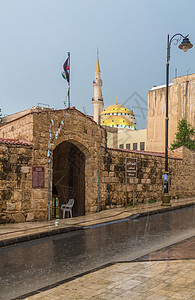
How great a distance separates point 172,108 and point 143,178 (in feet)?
76.7

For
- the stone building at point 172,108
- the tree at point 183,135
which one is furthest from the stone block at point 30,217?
the stone building at point 172,108

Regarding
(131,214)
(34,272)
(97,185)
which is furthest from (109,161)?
(34,272)

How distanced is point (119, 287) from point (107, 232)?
4.92 m

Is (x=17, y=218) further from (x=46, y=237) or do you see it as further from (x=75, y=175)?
(x=75, y=175)

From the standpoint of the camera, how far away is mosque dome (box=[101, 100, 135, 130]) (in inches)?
3111

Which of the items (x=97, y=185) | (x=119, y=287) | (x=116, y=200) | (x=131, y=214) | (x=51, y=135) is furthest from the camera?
(x=116, y=200)

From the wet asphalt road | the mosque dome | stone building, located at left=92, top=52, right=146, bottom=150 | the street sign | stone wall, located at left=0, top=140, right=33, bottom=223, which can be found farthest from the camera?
the mosque dome

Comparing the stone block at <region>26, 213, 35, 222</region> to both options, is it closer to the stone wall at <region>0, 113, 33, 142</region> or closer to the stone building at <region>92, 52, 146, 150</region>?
the stone wall at <region>0, 113, 33, 142</region>

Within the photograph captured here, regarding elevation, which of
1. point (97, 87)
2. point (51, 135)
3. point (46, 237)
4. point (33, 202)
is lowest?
point (46, 237)

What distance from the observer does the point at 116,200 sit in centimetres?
1441

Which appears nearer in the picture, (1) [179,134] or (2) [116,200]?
(2) [116,200]

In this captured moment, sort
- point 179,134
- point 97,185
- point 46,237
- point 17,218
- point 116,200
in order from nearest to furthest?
point 46,237 → point 17,218 → point 97,185 → point 116,200 → point 179,134

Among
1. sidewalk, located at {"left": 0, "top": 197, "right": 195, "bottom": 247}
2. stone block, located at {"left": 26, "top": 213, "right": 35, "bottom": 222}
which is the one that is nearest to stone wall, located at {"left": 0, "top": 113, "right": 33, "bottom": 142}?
stone block, located at {"left": 26, "top": 213, "right": 35, "bottom": 222}

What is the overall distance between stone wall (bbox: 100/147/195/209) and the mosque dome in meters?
56.8
